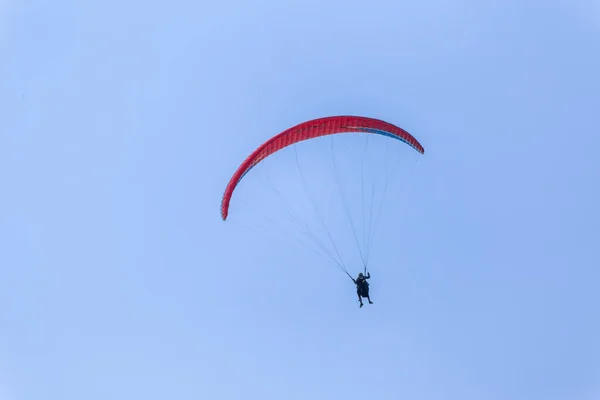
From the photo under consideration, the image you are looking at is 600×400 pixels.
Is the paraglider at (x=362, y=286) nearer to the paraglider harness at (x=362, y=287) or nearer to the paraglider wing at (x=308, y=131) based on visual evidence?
the paraglider harness at (x=362, y=287)

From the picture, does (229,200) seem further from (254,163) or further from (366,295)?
(366,295)

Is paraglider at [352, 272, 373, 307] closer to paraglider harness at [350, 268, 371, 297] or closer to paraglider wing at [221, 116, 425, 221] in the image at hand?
paraglider harness at [350, 268, 371, 297]

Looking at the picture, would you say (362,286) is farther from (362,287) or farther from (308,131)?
(308,131)

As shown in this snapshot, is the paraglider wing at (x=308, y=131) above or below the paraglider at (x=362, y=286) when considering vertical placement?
above

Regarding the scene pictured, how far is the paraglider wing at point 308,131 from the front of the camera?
62.1 feet

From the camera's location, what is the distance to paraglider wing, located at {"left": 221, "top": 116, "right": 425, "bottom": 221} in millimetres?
18938

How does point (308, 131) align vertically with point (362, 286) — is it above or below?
above

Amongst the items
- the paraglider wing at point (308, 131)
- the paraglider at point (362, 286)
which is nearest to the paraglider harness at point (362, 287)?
the paraglider at point (362, 286)

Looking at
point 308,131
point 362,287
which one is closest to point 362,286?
point 362,287

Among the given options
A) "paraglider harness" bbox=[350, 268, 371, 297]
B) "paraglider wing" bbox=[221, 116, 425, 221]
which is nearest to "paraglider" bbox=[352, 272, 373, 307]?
"paraglider harness" bbox=[350, 268, 371, 297]

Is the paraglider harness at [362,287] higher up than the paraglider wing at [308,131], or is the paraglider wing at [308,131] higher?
the paraglider wing at [308,131]

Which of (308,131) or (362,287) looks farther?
(362,287)

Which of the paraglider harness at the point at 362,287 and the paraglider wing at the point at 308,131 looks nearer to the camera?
the paraglider wing at the point at 308,131

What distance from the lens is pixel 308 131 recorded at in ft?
62.8
